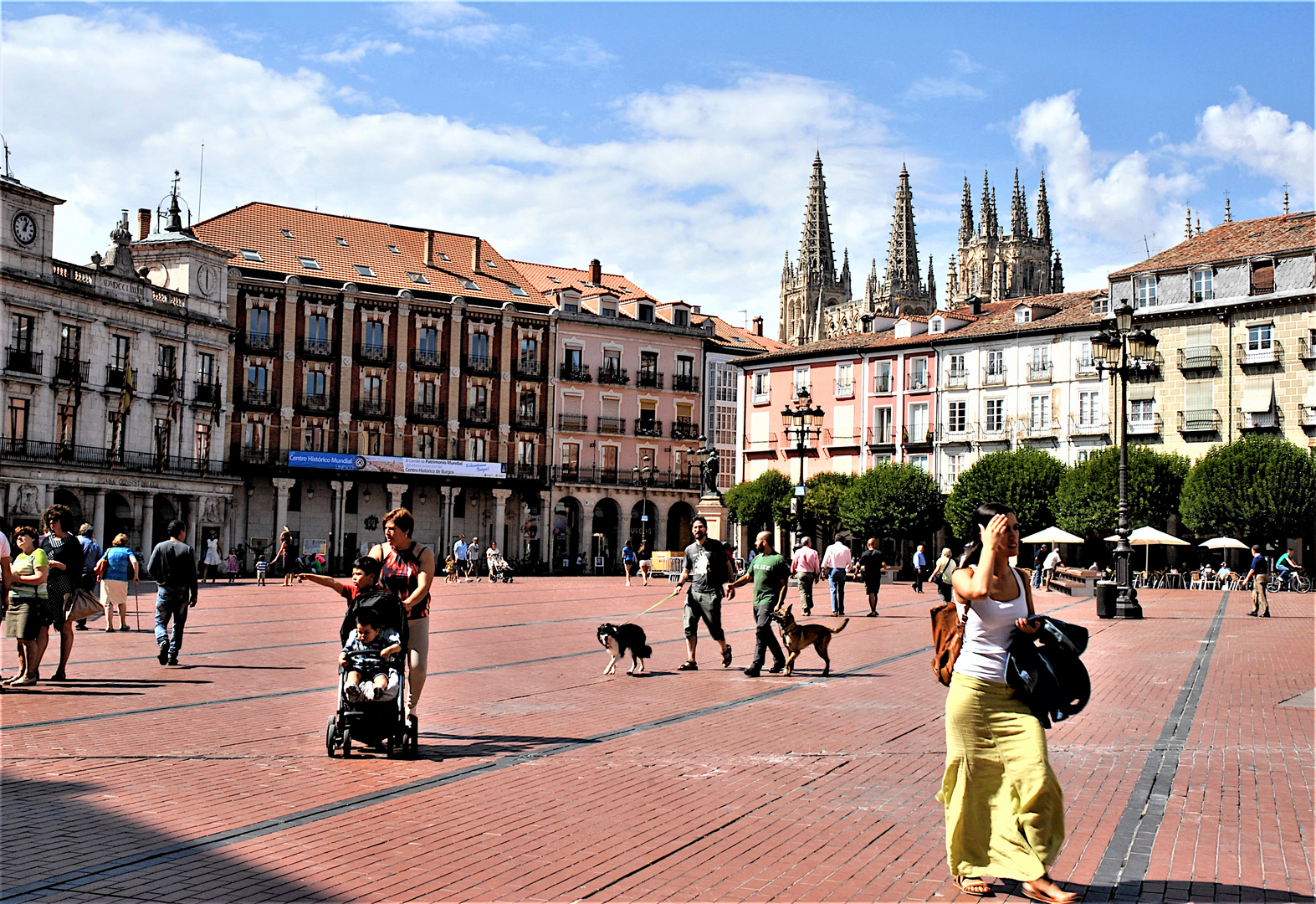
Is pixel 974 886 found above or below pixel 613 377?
below

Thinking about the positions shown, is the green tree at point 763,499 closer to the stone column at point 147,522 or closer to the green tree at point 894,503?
the green tree at point 894,503

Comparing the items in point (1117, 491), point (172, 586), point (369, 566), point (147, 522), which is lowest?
point (172, 586)

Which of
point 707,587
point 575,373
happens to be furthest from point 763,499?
point 707,587

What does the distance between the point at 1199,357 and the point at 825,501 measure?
17.9 m

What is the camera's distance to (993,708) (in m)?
5.78

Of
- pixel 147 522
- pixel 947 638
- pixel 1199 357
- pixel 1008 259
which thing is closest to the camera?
pixel 947 638

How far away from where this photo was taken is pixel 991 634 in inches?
230

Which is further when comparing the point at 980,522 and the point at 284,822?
the point at 284,822

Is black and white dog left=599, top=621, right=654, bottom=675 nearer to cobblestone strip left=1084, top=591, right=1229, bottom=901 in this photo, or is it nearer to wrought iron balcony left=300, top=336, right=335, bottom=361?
cobblestone strip left=1084, top=591, right=1229, bottom=901

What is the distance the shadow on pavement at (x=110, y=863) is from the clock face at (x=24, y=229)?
143 ft

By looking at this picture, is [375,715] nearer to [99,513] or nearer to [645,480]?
[99,513]

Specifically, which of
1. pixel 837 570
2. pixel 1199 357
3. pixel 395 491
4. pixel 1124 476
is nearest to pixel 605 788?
pixel 837 570

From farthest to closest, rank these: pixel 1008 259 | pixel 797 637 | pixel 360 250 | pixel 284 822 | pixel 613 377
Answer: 1. pixel 1008 259
2. pixel 613 377
3. pixel 360 250
4. pixel 797 637
5. pixel 284 822

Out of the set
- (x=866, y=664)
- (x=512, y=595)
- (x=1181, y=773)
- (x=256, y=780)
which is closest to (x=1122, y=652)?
(x=866, y=664)
